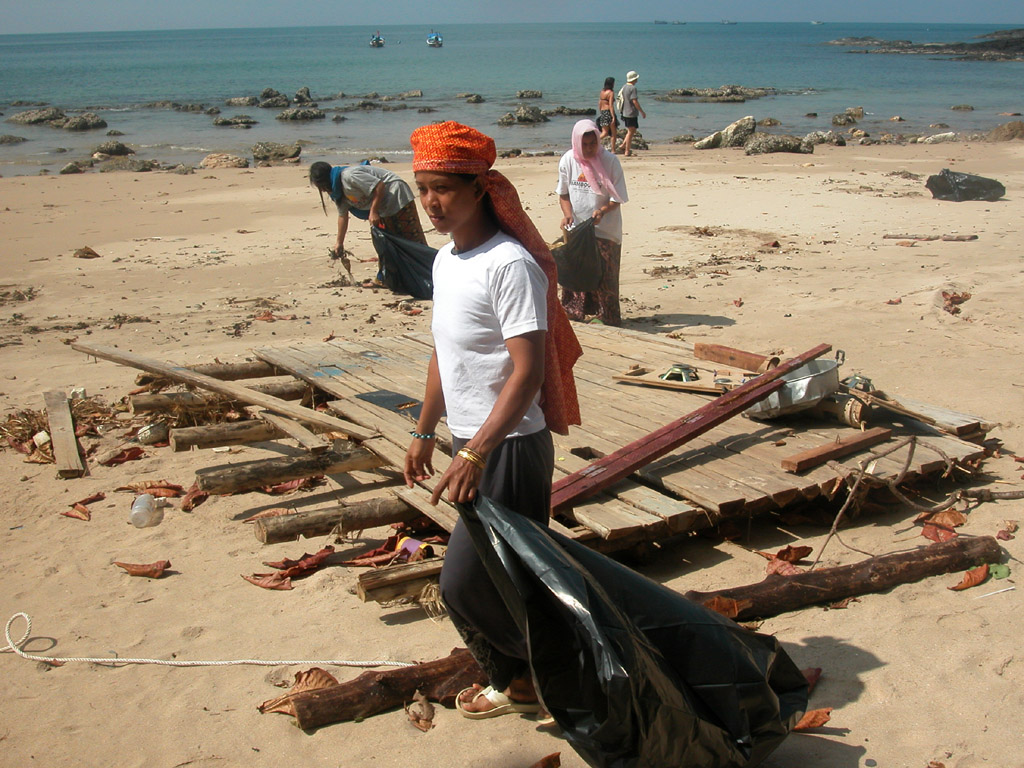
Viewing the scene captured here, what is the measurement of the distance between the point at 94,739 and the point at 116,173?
19089 millimetres

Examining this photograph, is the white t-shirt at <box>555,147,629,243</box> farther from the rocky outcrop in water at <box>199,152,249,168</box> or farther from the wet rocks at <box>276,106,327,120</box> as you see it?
the wet rocks at <box>276,106,327,120</box>

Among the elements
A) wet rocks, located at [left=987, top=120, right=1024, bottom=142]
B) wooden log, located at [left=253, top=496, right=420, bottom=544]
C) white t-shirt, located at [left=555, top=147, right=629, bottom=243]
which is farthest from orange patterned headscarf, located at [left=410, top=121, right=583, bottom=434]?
wet rocks, located at [left=987, top=120, right=1024, bottom=142]

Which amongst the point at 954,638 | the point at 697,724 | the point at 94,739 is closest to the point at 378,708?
the point at 94,739

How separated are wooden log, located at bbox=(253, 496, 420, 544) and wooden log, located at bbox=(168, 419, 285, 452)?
4.71ft

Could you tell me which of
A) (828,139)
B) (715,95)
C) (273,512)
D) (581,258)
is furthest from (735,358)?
(715,95)

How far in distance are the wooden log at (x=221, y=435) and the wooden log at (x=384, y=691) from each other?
106 inches

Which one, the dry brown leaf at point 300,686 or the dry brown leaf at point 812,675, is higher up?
the dry brown leaf at point 812,675

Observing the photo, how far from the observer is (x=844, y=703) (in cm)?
283

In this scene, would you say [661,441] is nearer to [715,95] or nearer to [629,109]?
[629,109]

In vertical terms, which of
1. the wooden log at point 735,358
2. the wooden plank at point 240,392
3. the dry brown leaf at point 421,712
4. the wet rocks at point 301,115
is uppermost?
the wet rocks at point 301,115

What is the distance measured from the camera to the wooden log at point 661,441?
3.94 metres

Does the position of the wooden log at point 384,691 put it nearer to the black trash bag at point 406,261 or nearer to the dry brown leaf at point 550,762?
the dry brown leaf at point 550,762

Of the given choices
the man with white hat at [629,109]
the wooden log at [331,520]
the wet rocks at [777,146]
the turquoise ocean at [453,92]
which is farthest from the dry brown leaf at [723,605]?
the turquoise ocean at [453,92]

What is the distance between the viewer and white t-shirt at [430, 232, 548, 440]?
227cm
